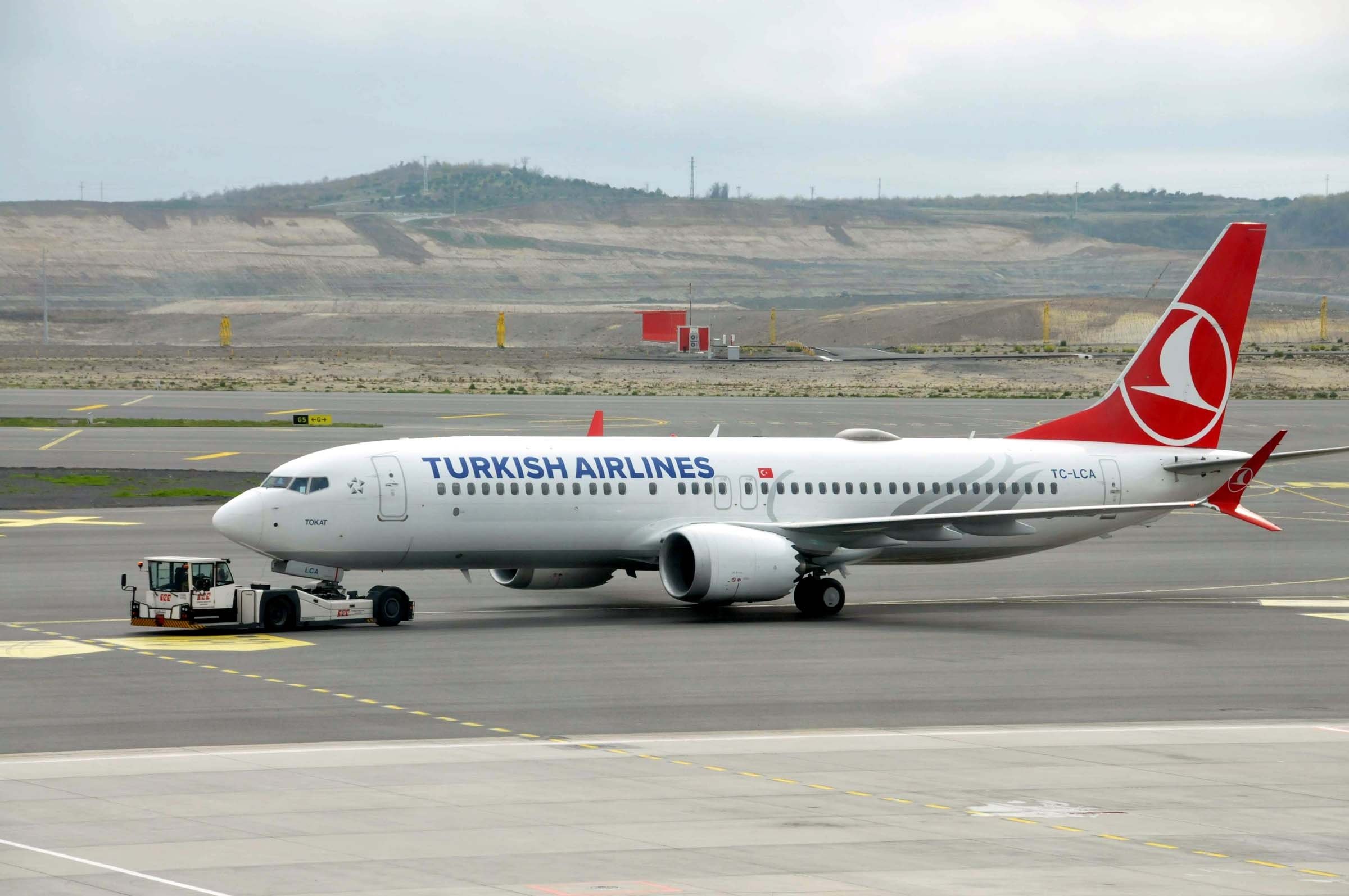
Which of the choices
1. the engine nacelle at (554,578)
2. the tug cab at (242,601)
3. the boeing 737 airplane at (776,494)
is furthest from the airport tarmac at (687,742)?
the boeing 737 airplane at (776,494)

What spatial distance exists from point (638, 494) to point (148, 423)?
184 feet

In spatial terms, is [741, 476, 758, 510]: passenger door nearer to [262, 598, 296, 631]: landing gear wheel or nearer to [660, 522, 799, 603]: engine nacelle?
[660, 522, 799, 603]: engine nacelle

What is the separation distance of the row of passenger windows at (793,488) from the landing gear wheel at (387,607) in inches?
92.6

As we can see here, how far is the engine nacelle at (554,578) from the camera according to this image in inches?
1517

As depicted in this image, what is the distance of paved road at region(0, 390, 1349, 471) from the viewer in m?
74.9

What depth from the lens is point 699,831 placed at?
18.2 metres

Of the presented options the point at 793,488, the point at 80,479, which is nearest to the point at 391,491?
the point at 793,488

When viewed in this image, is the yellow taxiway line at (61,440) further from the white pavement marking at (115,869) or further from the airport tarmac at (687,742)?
the white pavement marking at (115,869)

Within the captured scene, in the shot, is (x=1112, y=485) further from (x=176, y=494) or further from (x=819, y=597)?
(x=176, y=494)

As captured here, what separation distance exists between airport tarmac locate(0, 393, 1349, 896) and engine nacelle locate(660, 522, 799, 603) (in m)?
0.72

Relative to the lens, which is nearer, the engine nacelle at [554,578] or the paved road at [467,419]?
the engine nacelle at [554,578]

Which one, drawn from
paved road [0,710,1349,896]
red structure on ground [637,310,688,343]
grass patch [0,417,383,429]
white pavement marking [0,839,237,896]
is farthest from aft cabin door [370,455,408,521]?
red structure on ground [637,310,688,343]

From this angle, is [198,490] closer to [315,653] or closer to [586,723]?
[315,653]

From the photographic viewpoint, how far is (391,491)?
1396 inches
